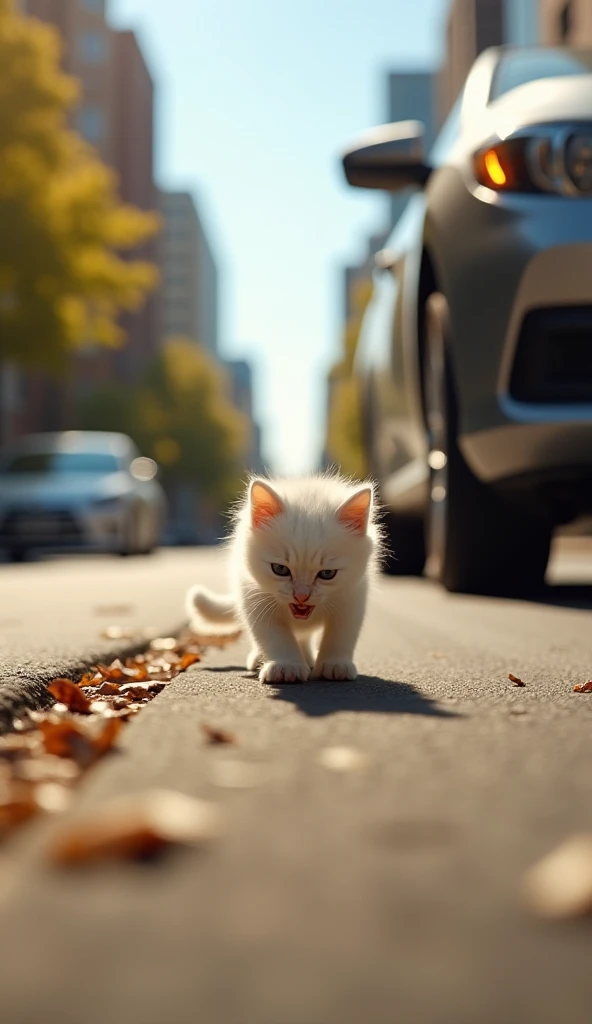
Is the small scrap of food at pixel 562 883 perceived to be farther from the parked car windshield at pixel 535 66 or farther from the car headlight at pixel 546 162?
the parked car windshield at pixel 535 66

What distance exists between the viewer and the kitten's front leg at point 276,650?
302 centimetres

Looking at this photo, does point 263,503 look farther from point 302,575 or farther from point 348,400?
point 348,400

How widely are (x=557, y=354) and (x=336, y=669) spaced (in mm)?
2026

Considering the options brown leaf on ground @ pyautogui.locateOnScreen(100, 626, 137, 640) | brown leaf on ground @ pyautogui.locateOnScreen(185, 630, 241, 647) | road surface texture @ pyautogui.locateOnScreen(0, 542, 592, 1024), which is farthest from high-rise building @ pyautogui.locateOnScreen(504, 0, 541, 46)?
road surface texture @ pyautogui.locateOnScreen(0, 542, 592, 1024)

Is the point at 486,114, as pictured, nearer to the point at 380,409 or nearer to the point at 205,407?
the point at 380,409

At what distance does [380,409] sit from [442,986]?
22.1 ft

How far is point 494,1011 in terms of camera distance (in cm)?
97

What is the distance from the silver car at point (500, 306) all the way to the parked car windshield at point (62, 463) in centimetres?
970

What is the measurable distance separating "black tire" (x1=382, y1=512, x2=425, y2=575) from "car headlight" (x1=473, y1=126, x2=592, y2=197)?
Answer: 3593 millimetres

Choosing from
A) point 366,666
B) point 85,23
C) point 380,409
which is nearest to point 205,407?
point 85,23

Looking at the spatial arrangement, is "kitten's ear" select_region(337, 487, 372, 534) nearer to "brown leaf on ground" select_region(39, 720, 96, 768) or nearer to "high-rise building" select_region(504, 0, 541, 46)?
"brown leaf on ground" select_region(39, 720, 96, 768)

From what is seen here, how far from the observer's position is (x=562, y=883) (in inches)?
50.3

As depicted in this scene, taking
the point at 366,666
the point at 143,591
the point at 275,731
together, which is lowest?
the point at 143,591

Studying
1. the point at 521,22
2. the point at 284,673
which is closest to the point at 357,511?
the point at 284,673
